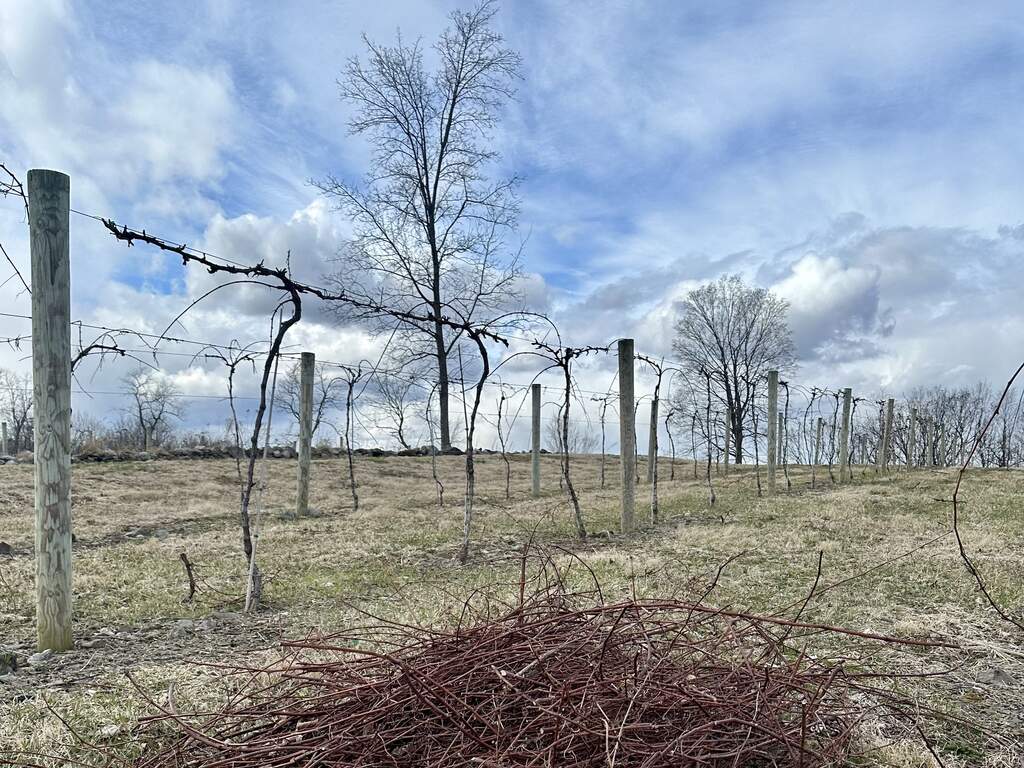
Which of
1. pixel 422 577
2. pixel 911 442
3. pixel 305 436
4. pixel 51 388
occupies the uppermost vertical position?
pixel 51 388

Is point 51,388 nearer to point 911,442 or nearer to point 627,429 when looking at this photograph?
point 627,429

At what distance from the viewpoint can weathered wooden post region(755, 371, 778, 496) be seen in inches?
596

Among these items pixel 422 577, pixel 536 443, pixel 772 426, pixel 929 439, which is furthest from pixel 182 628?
pixel 929 439

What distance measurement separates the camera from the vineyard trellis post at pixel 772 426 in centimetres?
1513

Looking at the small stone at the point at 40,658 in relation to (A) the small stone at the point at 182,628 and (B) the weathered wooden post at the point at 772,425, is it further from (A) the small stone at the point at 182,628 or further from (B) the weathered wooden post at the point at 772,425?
(B) the weathered wooden post at the point at 772,425

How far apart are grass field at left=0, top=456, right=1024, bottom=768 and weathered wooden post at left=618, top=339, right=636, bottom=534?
45cm

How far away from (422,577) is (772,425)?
1106cm

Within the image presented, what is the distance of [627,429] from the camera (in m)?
9.71

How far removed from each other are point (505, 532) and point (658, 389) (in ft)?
11.6

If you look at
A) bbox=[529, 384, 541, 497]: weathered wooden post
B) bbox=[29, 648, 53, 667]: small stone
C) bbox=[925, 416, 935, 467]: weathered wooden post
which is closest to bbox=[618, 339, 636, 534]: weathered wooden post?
bbox=[529, 384, 541, 497]: weathered wooden post

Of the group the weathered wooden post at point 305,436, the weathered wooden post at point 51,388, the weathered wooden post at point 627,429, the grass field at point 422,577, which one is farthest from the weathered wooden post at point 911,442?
the weathered wooden post at point 51,388

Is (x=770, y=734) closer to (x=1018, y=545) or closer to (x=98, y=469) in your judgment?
(x=1018, y=545)

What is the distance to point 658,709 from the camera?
2393 mm

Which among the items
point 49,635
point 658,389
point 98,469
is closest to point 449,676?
point 49,635
